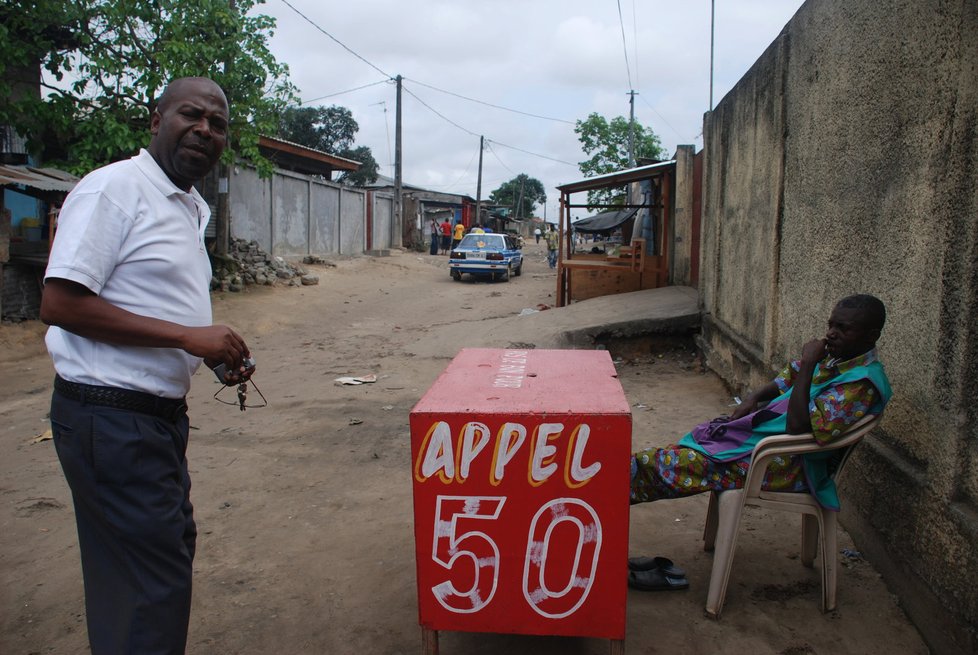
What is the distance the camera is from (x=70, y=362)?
169 cm

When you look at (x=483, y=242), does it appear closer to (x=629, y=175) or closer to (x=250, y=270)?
(x=250, y=270)

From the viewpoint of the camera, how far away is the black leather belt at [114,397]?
1.68 m

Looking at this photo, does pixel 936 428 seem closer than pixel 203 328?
No

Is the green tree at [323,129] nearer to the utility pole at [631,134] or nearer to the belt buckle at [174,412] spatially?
the utility pole at [631,134]

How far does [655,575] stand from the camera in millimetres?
2859

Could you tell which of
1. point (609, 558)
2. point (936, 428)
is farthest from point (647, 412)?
point (609, 558)

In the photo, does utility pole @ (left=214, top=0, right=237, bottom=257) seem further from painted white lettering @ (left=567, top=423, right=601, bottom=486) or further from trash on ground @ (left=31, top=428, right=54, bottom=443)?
painted white lettering @ (left=567, top=423, right=601, bottom=486)

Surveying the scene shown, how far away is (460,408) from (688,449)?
1100 millimetres

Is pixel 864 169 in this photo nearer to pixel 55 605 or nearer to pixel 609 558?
pixel 609 558

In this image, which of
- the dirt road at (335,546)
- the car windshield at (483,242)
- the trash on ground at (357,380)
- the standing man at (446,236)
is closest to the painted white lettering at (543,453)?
the dirt road at (335,546)

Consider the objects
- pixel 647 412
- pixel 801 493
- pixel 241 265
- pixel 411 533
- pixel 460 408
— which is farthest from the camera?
pixel 241 265

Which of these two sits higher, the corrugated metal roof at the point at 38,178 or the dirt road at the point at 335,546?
the corrugated metal roof at the point at 38,178

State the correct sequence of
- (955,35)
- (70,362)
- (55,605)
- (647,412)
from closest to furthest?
(70,362), (955,35), (55,605), (647,412)

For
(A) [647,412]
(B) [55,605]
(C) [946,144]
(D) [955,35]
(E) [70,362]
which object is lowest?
(B) [55,605]
